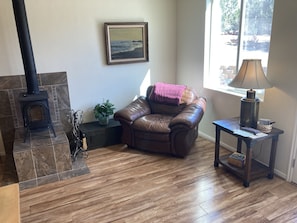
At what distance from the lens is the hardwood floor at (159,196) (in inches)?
91.7

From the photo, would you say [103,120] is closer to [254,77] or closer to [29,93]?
[29,93]

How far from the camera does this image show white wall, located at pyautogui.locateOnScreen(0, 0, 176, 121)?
3.36 metres

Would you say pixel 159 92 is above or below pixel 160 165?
above

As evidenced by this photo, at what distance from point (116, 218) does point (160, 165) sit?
109cm

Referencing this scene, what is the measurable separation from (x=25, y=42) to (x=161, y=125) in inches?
77.1

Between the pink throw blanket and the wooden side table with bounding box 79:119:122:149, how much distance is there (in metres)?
0.73

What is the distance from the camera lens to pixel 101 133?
3.77 meters

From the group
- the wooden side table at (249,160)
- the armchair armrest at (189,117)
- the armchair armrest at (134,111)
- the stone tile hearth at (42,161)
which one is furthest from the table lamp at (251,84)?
the stone tile hearth at (42,161)

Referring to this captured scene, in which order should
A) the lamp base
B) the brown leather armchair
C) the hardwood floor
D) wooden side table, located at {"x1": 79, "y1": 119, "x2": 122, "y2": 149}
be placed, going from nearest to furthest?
1. the hardwood floor
2. the lamp base
3. the brown leather armchair
4. wooden side table, located at {"x1": 79, "y1": 119, "x2": 122, "y2": 149}

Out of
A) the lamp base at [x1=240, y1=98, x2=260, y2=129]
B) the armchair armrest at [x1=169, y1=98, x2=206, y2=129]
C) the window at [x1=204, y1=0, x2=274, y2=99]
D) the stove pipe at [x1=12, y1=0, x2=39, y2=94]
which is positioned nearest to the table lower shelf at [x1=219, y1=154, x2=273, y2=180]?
the lamp base at [x1=240, y1=98, x2=260, y2=129]

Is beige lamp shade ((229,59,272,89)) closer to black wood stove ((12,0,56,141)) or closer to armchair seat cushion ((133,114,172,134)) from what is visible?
armchair seat cushion ((133,114,172,134))

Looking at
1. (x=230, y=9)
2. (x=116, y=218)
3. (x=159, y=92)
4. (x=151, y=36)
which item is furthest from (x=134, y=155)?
(x=230, y=9)

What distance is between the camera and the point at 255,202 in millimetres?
2482

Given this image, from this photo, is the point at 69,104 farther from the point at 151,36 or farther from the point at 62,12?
the point at 151,36
